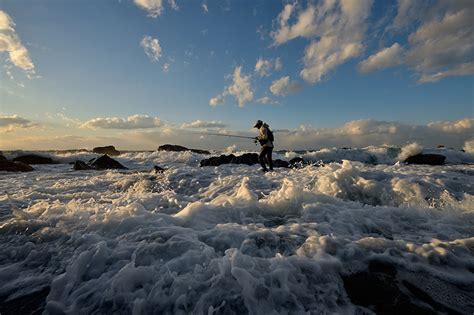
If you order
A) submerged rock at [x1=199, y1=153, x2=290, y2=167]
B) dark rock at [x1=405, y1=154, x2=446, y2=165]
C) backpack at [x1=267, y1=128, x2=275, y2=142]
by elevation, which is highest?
backpack at [x1=267, y1=128, x2=275, y2=142]

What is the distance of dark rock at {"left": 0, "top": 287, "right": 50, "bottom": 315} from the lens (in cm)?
272

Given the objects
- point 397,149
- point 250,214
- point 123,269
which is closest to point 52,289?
point 123,269

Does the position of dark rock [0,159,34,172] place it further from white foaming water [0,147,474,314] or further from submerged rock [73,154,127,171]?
white foaming water [0,147,474,314]

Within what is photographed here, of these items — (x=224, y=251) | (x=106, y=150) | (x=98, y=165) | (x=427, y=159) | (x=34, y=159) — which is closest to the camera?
(x=224, y=251)

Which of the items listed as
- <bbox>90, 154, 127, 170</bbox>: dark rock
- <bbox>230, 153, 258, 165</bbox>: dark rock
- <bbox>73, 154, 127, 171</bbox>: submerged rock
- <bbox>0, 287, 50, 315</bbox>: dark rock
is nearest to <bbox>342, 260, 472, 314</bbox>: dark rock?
<bbox>0, 287, 50, 315</bbox>: dark rock

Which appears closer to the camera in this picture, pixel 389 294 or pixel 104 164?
pixel 389 294

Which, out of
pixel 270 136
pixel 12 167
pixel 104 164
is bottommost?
pixel 104 164

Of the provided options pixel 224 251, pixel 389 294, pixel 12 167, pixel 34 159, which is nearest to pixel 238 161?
pixel 12 167

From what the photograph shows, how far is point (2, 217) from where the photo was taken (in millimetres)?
5508

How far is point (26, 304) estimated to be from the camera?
2.82m

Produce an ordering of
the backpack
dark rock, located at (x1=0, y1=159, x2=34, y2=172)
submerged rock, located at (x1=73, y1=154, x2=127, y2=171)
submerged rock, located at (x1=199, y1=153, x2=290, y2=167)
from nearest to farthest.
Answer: the backpack
dark rock, located at (x1=0, y1=159, x2=34, y2=172)
submerged rock, located at (x1=73, y1=154, x2=127, y2=171)
submerged rock, located at (x1=199, y1=153, x2=290, y2=167)

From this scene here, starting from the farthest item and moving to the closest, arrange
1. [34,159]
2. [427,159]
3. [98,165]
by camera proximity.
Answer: [34,159], [427,159], [98,165]

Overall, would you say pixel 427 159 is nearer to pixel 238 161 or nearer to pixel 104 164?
pixel 238 161

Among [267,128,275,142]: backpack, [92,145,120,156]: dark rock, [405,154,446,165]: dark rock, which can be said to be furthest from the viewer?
[92,145,120,156]: dark rock
